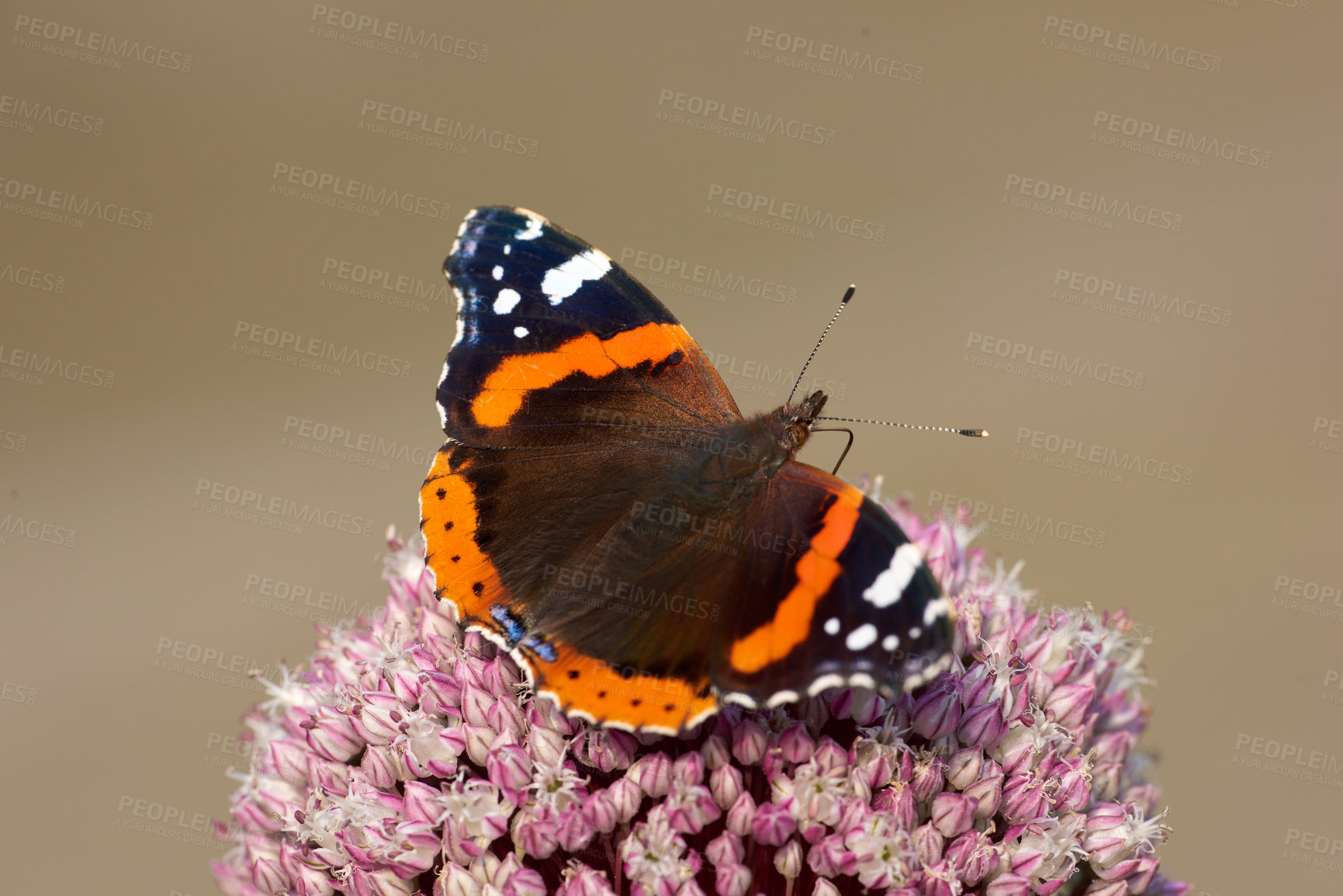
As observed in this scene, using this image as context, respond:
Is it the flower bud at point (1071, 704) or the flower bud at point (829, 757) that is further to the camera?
the flower bud at point (1071, 704)

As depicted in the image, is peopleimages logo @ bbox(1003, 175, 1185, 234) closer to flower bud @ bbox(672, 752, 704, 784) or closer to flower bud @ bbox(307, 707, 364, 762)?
flower bud @ bbox(672, 752, 704, 784)

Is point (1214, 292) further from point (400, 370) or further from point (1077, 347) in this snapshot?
point (400, 370)

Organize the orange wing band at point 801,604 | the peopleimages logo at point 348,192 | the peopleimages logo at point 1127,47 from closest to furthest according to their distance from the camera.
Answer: the orange wing band at point 801,604 < the peopleimages logo at point 348,192 < the peopleimages logo at point 1127,47

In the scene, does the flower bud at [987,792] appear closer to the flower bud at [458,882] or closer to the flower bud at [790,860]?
the flower bud at [790,860]

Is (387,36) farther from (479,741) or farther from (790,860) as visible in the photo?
(790,860)

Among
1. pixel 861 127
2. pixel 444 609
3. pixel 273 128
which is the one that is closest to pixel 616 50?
pixel 861 127

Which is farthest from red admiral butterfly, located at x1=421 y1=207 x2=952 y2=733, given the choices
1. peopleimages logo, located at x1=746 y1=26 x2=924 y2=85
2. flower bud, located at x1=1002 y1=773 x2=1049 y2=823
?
peopleimages logo, located at x1=746 y1=26 x2=924 y2=85

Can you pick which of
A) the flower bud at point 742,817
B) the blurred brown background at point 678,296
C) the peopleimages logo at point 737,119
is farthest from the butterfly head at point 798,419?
the peopleimages logo at point 737,119
